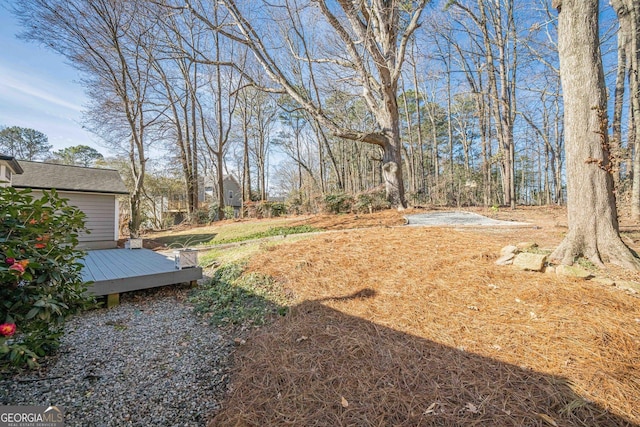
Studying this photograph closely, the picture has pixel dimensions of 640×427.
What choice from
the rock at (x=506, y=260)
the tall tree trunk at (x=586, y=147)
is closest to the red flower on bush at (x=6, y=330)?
the rock at (x=506, y=260)

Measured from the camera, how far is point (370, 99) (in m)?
9.05

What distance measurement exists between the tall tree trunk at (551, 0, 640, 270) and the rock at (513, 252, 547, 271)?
1.03 ft

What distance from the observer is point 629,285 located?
8.00 feet

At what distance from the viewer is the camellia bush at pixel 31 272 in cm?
148

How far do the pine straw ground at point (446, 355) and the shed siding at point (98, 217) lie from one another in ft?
26.9

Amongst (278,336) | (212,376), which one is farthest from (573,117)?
(212,376)

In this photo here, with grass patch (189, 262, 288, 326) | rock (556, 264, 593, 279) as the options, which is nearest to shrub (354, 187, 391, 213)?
grass patch (189, 262, 288, 326)

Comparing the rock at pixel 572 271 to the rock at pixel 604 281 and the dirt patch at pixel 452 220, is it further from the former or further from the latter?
the dirt patch at pixel 452 220

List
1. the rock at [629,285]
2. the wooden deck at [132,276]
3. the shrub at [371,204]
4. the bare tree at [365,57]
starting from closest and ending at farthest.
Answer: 1. the rock at [629,285]
2. the wooden deck at [132,276]
3. the bare tree at [365,57]
4. the shrub at [371,204]

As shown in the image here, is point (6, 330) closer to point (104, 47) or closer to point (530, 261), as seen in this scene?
point (530, 261)

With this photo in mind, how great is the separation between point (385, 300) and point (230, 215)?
1321 cm

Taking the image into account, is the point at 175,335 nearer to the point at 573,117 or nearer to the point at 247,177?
the point at 573,117

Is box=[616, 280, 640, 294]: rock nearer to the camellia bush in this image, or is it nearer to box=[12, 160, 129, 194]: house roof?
the camellia bush

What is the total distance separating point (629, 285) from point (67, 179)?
12477 mm
